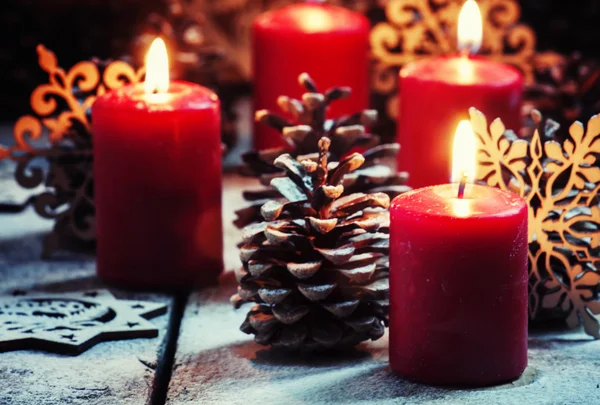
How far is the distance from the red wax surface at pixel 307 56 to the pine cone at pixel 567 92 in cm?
23

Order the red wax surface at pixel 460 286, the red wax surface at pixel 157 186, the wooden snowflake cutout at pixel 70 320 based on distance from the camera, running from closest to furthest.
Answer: the red wax surface at pixel 460 286, the wooden snowflake cutout at pixel 70 320, the red wax surface at pixel 157 186

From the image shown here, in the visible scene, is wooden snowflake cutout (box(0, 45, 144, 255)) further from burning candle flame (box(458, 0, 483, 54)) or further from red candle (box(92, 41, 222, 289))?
burning candle flame (box(458, 0, 483, 54))

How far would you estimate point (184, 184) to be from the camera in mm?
1134

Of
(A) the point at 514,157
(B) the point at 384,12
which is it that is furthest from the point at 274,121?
(B) the point at 384,12

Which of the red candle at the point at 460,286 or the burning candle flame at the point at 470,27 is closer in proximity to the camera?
the red candle at the point at 460,286

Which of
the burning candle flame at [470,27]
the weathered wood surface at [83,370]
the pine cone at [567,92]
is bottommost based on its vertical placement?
the weathered wood surface at [83,370]

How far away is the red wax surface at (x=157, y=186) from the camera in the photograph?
1.12 m

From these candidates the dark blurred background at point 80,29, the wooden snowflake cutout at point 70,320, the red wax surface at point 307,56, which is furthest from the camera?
the dark blurred background at point 80,29

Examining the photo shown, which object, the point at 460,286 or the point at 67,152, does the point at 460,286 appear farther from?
the point at 67,152

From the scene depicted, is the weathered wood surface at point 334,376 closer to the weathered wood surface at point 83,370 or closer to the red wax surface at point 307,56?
the weathered wood surface at point 83,370

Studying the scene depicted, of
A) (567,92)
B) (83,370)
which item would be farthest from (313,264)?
(567,92)

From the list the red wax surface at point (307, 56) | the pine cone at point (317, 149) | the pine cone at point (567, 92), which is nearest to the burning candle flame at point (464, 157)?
the pine cone at point (317, 149)

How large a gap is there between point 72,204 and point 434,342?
1.71ft

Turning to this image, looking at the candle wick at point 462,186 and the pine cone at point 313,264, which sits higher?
the candle wick at point 462,186
